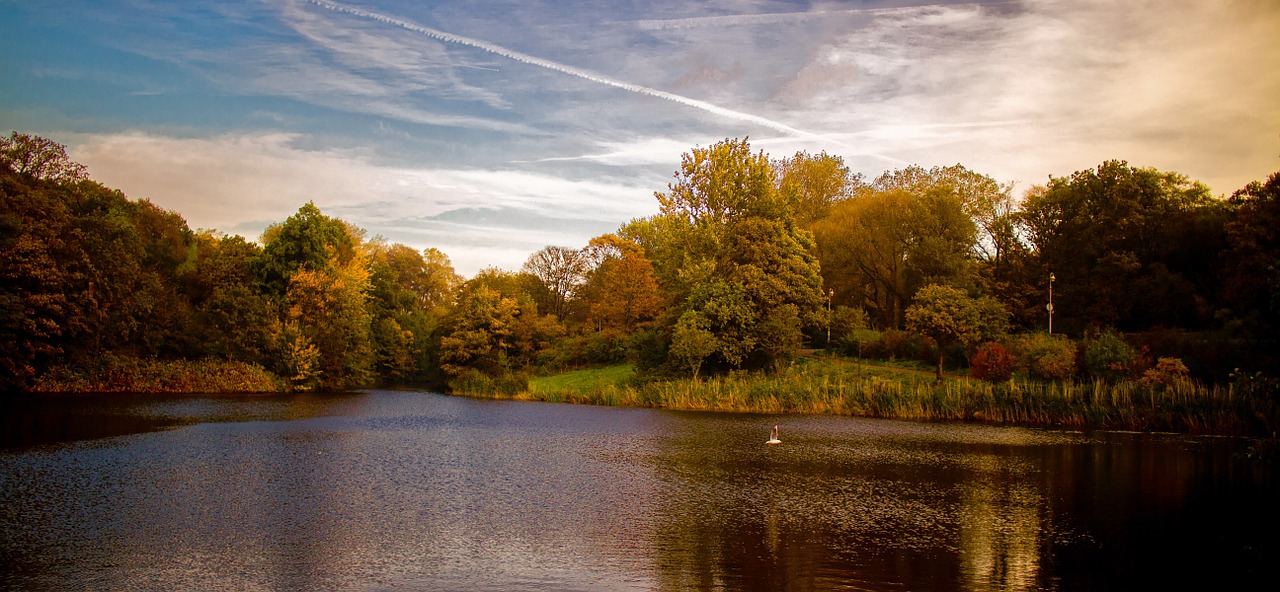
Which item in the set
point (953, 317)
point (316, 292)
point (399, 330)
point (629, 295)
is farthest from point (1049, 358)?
point (399, 330)

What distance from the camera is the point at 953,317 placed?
38875mm

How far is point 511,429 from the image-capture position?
2906cm

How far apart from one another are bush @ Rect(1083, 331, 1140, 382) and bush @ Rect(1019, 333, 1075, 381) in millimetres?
952

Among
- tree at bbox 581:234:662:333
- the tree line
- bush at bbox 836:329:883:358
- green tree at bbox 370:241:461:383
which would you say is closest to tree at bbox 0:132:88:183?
the tree line

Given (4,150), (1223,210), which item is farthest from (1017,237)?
(4,150)

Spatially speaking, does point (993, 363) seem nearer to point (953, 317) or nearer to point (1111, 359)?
point (953, 317)

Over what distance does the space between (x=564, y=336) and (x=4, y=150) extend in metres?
38.2

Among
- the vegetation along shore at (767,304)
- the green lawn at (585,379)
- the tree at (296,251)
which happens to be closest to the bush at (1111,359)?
the vegetation along shore at (767,304)

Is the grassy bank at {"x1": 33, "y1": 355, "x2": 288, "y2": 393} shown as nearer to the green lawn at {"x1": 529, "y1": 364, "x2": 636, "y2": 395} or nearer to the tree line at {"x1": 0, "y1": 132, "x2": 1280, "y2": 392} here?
the tree line at {"x1": 0, "y1": 132, "x2": 1280, "y2": 392}

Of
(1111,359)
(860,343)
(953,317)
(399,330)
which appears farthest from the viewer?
(399,330)

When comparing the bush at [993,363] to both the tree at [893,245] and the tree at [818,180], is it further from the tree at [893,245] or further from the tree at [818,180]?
the tree at [818,180]

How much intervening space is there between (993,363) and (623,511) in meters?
28.4

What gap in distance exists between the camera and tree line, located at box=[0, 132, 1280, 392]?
38938 millimetres

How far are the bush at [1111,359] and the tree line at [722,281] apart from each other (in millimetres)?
3038
